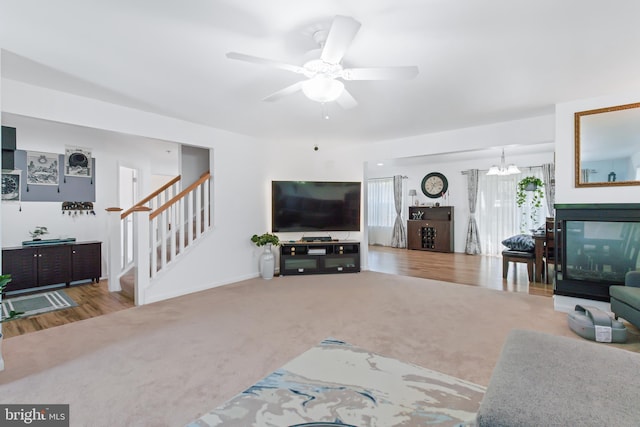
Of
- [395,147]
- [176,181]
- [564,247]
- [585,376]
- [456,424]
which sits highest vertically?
[395,147]

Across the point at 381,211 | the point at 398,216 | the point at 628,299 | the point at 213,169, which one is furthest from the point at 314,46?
the point at 381,211

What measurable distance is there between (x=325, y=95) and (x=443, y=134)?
127 inches

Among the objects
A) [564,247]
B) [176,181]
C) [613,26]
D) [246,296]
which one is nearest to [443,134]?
[564,247]

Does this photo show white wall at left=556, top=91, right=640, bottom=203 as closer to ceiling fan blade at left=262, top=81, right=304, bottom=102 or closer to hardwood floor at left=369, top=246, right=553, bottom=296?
hardwood floor at left=369, top=246, right=553, bottom=296

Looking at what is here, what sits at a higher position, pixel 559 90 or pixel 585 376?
pixel 559 90

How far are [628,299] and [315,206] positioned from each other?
4.05 m

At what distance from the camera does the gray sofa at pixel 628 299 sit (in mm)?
2496

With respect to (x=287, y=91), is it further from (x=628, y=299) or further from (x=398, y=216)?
(x=398, y=216)

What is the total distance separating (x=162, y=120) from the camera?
381 cm

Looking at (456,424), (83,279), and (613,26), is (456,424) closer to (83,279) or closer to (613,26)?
(613,26)

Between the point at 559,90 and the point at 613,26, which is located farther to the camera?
the point at 559,90

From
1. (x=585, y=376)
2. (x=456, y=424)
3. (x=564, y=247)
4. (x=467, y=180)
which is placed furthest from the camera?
(x=467, y=180)

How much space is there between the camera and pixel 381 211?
9.23m

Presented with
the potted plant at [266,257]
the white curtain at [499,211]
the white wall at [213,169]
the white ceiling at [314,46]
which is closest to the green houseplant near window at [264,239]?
the potted plant at [266,257]
